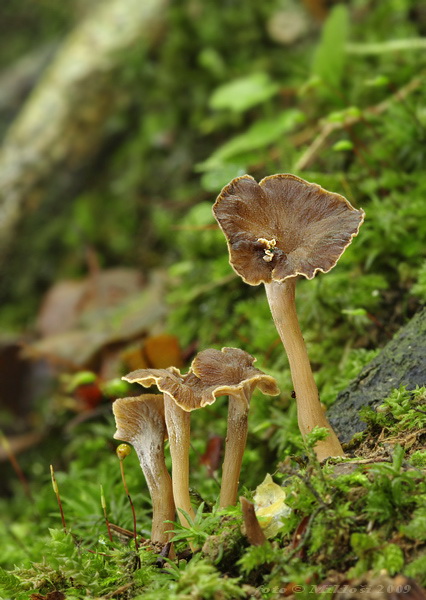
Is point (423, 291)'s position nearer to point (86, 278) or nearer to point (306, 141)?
point (306, 141)

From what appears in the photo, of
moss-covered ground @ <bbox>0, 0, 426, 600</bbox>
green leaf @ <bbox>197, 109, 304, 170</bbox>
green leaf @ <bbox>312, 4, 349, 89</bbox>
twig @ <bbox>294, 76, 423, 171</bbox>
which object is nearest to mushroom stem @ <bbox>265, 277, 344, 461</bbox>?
moss-covered ground @ <bbox>0, 0, 426, 600</bbox>

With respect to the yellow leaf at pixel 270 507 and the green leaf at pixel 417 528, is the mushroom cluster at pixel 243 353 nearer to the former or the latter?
the yellow leaf at pixel 270 507

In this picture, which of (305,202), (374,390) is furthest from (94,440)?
(305,202)

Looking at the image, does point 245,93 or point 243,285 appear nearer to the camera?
Answer: point 243,285

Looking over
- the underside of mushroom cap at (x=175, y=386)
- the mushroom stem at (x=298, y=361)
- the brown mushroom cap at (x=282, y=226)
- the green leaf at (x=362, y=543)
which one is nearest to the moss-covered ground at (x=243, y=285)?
the green leaf at (x=362, y=543)

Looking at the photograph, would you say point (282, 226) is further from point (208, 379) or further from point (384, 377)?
point (384, 377)

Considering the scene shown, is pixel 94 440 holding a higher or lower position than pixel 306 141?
lower

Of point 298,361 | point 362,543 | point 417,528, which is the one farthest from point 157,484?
point 417,528
